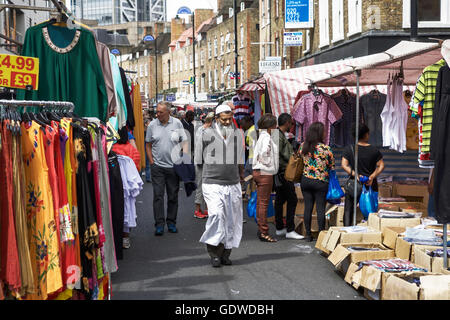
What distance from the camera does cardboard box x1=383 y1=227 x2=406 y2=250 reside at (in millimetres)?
7228

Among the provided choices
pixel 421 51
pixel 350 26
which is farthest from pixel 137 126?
pixel 350 26

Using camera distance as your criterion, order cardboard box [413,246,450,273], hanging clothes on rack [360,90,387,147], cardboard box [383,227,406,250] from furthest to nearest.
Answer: hanging clothes on rack [360,90,387,147], cardboard box [383,227,406,250], cardboard box [413,246,450,273]

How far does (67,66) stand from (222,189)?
2.49 meters

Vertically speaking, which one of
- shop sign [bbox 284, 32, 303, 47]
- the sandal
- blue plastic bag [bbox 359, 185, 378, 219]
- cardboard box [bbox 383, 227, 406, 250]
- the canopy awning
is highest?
shop sign [bbox 284, 32, 303, 47]

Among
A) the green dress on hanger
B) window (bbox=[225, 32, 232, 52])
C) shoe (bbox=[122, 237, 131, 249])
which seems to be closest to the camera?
the green dress on hanger

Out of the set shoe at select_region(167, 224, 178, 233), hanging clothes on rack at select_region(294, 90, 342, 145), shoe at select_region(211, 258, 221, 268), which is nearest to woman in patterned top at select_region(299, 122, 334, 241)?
hanging clothes on rack at select_region(294, 90, 342, 145)

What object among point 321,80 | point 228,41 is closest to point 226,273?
point 321,80

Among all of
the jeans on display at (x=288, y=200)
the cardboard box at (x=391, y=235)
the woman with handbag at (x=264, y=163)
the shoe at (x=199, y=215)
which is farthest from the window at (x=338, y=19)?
the cardboard box at (x=391, y=235)

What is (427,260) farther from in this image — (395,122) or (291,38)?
(291,38)

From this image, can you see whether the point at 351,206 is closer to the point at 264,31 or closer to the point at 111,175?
the point at 111,175

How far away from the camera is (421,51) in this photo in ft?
22.5

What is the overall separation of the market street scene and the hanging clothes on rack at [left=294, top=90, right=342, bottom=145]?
1.0 inches

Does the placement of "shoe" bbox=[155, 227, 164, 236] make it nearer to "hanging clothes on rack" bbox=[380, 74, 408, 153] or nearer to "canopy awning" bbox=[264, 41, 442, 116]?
"canopy awning" bbox=[264, 41, 442, 116]
